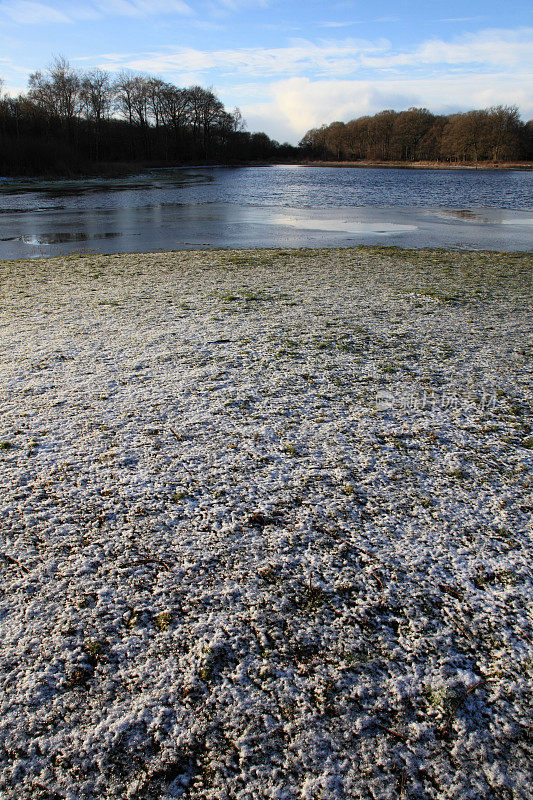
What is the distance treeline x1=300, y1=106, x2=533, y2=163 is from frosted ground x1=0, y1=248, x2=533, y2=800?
98058 mm

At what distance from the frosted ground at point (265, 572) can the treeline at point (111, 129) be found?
1795 inches

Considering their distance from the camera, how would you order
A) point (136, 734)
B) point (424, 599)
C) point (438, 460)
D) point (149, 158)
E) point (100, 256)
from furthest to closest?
point (149, 158) < point (100, 256) < point (438, 460) < point (424, 599) < point (136, 734)

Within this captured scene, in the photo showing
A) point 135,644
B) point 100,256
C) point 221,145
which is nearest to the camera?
point 135,644

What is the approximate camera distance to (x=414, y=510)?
232cm

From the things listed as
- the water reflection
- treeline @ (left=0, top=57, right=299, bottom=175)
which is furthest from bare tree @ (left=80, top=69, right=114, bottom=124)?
the water reflection

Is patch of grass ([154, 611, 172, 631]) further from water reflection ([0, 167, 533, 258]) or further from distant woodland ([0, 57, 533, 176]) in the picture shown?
distant woodland ([0, 57, 533, 176])

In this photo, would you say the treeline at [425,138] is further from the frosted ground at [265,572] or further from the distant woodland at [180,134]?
the frosted ground at [265,572]

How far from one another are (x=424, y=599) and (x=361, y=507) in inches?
22.7

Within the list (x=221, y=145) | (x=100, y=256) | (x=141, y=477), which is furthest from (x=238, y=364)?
(x=221, y=145)

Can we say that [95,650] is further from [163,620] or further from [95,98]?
[95,98]

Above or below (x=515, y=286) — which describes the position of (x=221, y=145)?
above

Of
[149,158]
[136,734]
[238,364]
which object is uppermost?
[149,158]

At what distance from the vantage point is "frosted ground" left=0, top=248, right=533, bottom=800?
1354mm

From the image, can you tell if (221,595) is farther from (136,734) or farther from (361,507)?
(361,507)
